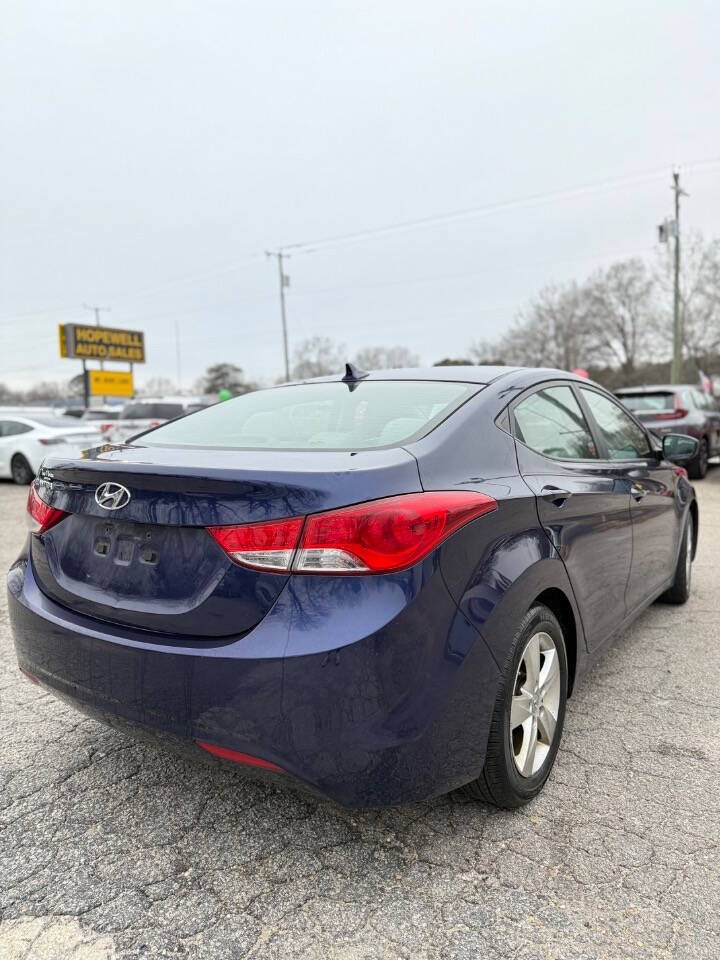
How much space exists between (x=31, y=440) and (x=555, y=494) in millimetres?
12963

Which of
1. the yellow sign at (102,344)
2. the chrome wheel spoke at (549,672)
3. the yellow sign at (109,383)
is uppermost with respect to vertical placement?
the yellow sign at (102,344)

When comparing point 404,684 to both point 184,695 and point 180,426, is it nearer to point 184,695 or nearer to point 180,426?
point 184,695

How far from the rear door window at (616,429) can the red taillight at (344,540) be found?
1904 mm

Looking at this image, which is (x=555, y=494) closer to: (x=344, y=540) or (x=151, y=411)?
(x=344, y=540)

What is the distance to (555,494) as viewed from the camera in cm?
259

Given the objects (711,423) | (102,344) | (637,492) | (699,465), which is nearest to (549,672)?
(637,492)

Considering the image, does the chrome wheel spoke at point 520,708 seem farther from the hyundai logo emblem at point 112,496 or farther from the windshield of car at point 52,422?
the windshield of car at point 52,422

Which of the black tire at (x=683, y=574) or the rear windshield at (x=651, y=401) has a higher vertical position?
the rear windshield at (x=651, y=401)

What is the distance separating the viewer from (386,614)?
182 cm

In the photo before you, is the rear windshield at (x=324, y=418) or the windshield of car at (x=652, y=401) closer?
the rear windshield at (x=324, y=418)

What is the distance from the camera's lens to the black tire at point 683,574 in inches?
179

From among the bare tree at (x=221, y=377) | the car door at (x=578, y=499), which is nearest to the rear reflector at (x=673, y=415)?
the car door at (x=578, y=499)

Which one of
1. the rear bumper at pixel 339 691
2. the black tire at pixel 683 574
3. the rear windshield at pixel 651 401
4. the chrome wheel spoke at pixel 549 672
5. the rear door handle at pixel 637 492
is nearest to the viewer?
the rear bumper at pixel 339 691

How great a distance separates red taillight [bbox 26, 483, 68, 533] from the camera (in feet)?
7.73
